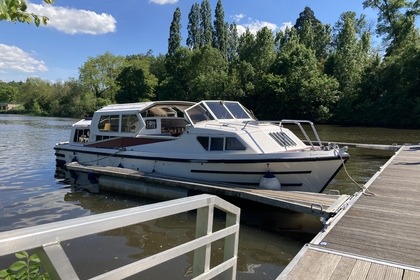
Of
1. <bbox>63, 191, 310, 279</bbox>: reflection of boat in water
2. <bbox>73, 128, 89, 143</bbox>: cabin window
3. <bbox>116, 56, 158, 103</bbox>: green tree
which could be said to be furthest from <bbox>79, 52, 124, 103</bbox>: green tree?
<bbox>63, 191, 310, 279</bbox>: reflection of boat in water

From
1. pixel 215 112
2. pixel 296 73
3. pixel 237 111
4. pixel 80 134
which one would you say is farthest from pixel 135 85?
pixel 215 112

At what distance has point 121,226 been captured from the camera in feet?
6.76

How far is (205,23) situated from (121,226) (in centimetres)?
8220

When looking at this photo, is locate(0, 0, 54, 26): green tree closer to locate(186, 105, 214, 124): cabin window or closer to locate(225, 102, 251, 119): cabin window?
locate(186, 105, 214, 124): cabin window

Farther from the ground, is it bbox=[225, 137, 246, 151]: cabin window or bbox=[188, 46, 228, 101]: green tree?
bbox=[188, 46, 228, 101]: green tree

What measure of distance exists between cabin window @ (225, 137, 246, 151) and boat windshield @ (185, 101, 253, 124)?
1.47m

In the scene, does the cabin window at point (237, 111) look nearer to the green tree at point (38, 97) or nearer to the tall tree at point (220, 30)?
the tall tree at point (220, 30)

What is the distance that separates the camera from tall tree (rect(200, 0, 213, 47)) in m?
79.9

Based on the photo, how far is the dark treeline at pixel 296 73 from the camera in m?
44.3

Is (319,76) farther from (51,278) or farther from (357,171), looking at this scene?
(51,278)

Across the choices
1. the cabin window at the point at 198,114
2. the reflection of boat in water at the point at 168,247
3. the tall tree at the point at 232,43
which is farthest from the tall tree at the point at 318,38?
the reflection of boat in water at the point at 168,247

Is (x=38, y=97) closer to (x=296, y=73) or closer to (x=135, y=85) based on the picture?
(x=135, y=85)

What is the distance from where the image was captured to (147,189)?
11.8 m

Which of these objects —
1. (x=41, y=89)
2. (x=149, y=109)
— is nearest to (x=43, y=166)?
(x=149, y=109)
